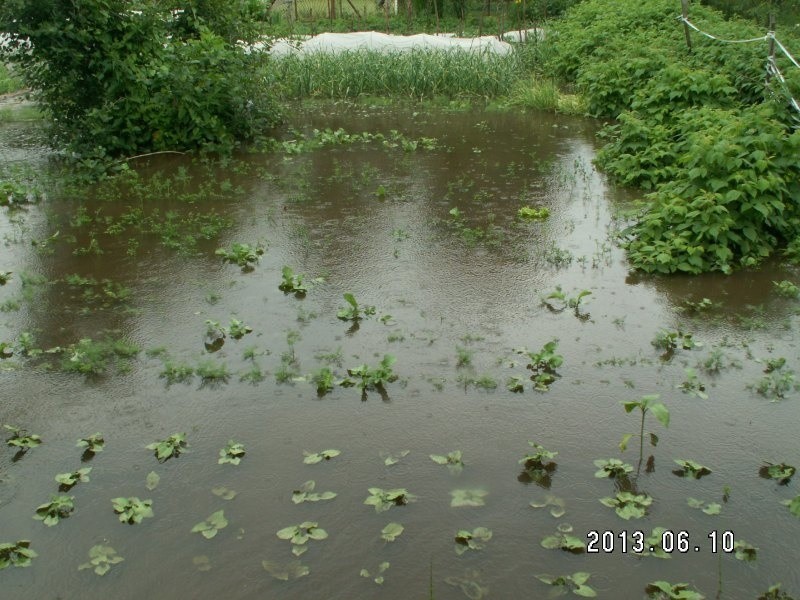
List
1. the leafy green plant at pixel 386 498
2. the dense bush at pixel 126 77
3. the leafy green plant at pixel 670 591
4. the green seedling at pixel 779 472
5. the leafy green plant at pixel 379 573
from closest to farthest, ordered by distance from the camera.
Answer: the leafy green plant at pixel 670 591 < the leafy green plant at pixel 379 573 < the leafy green plant at pixel 386 498 < the green seedling at pixel 779 472 < the dense bush at pixel 126 77

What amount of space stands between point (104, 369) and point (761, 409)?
461 cm

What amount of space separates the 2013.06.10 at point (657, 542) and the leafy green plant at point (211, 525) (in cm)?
192

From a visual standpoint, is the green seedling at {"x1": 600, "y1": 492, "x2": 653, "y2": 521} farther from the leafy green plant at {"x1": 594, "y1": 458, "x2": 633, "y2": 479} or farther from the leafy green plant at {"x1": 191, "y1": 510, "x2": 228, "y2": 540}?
the leafy green plant at {"x1": 191, "y1": 510, "x2": 228, "y2": 540}

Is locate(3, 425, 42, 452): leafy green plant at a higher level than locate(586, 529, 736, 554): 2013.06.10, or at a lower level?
higher

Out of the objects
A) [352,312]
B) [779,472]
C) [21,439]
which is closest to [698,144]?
[352,312]

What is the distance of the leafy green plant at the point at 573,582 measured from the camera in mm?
3597

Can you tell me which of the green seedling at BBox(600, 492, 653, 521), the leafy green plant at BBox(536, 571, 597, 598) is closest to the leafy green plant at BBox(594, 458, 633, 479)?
the green seedling at BBox(600, 492, 653, 521)

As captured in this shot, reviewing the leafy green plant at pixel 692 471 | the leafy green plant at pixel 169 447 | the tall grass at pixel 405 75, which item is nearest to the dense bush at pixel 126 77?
the tall grass at pixel 405 75

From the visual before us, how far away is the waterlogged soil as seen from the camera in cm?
384

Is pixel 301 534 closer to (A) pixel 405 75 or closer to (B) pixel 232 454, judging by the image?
(B) pixel 232 454

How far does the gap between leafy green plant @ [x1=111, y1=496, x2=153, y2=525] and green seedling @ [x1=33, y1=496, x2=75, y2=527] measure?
0.81 ft

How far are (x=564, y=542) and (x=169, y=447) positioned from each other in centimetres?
240

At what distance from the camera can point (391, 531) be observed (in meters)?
4.01

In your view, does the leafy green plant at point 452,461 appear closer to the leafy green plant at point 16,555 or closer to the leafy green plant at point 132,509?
the leafy green plant at point 132,509
